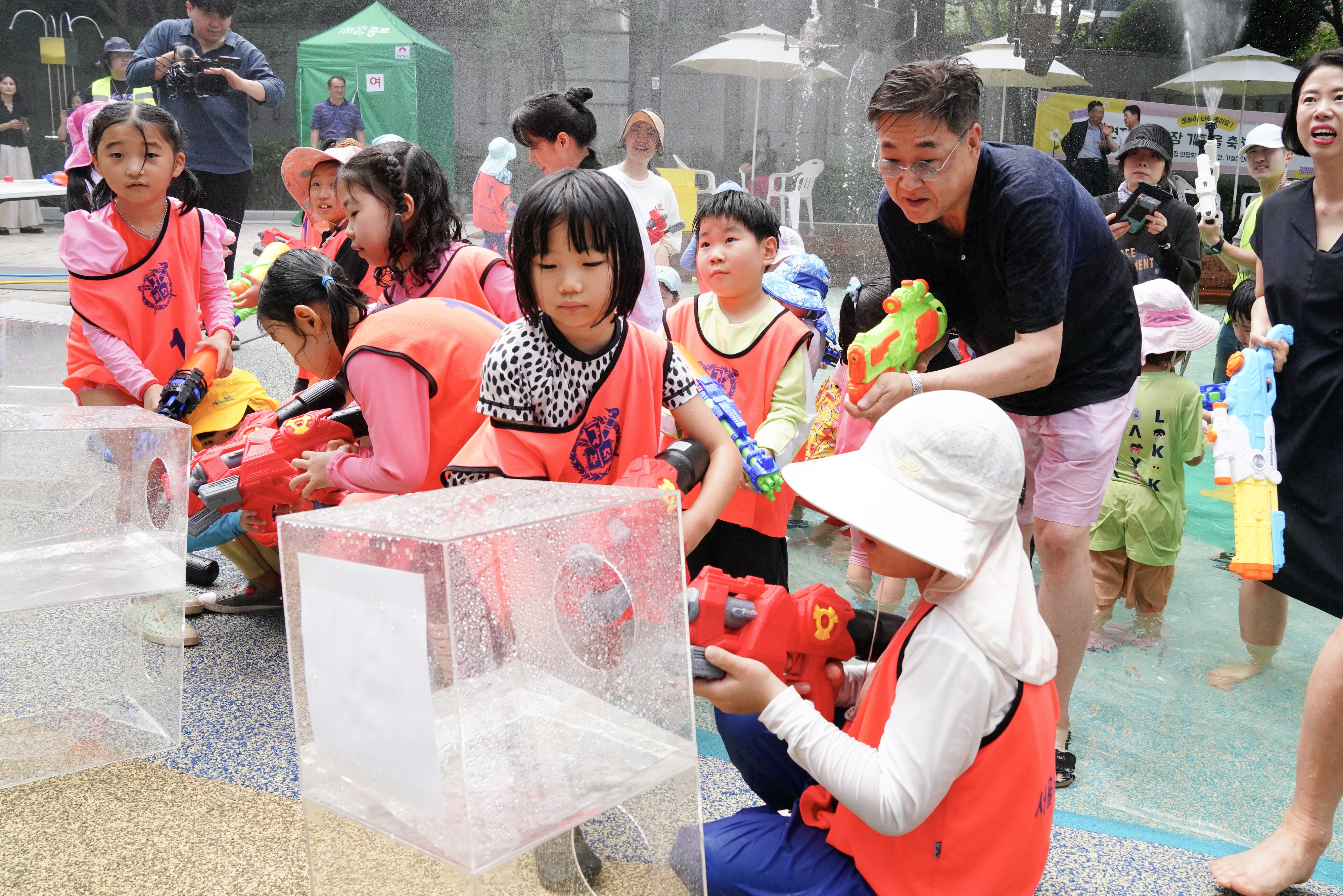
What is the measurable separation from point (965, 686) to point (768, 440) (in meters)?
1.45

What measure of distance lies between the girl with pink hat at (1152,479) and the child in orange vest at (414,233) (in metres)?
2.23

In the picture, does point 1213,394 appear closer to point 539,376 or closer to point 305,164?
point 539,376

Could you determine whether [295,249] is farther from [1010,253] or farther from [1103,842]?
[1103,842]

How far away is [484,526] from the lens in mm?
1164

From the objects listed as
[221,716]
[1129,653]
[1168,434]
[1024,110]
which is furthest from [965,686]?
[1024,110]

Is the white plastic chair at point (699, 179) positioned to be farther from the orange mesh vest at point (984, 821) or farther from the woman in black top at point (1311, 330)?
the orange mesh vest at point (984, 821)

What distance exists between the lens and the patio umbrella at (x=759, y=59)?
10758 millimetres

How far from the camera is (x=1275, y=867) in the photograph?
1.96 m

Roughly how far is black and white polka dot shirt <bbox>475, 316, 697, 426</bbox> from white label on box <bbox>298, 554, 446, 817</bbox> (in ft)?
2.26

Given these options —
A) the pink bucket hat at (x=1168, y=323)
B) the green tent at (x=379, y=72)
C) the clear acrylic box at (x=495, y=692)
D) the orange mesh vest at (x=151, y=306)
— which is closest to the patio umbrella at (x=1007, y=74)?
the green tent at (x=379, y=72)

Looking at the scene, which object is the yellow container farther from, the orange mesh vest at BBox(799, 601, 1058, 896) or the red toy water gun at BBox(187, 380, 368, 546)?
the orange mesh vest at BBox(799, 601, 1058, 896)

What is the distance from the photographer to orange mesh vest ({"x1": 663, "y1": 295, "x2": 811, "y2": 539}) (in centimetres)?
286

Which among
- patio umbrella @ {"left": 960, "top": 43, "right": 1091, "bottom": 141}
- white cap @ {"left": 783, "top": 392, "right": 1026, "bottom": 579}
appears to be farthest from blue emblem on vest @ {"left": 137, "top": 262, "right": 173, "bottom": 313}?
patio umbrella @ {"left": 960, "top": 43, "right": 1091, "bottom": 141}

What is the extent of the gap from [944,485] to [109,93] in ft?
32.8
